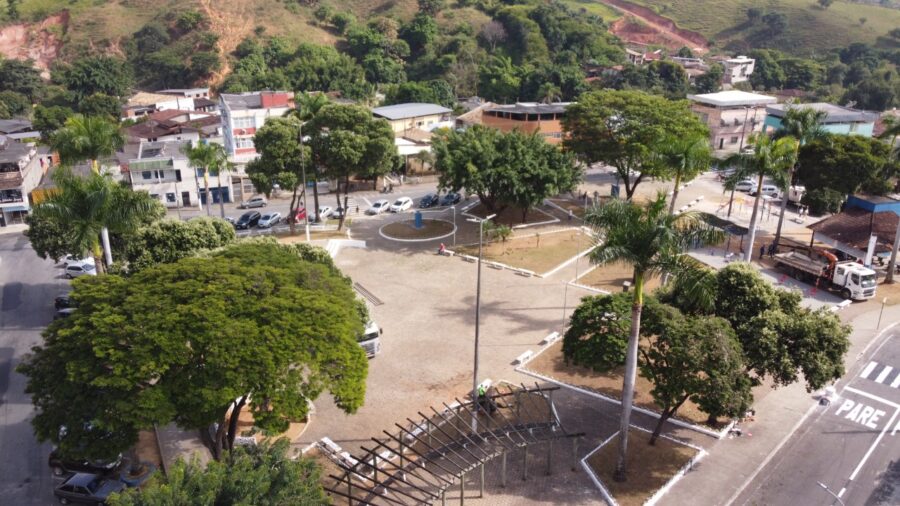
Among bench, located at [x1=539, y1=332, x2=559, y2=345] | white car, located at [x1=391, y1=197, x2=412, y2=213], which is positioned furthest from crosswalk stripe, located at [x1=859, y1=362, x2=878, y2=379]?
white car, located at [x1=391, y1=197, x2=412, y2=213]

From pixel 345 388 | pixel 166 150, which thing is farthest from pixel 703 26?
pixel 345 388

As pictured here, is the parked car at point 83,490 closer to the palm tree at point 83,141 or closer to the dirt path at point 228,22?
the palm tree at point 83,141

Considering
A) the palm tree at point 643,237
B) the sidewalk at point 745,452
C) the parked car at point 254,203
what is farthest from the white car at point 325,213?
the sidewalk at point 745,452

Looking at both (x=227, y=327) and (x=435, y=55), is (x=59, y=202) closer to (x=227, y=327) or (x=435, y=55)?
(x=227, y=327)

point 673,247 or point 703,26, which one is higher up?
point 703,26

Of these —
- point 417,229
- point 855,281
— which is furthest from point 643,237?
point 417,229

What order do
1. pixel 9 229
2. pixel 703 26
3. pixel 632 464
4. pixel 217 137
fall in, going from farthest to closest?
pixel 703 26
pixel 217 137
pixel 9 229
pixel 632 464

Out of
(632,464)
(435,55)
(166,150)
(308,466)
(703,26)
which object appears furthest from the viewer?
(703,26)

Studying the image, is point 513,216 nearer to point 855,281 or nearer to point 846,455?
point 855,281
